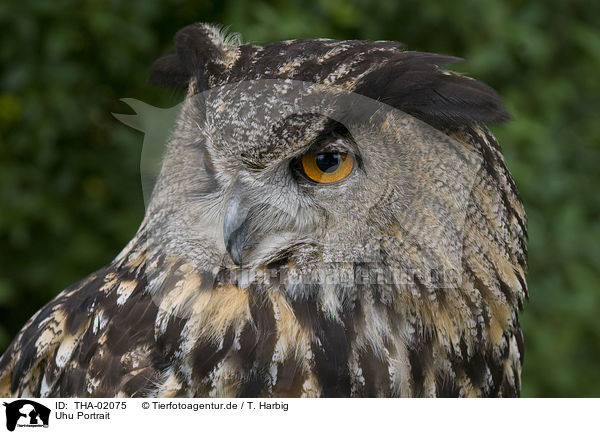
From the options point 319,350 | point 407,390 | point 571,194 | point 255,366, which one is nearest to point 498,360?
point 407,390

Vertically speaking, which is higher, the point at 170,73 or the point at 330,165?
the point at 170,73

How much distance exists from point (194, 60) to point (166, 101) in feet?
2.24

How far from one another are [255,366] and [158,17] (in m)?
1.40

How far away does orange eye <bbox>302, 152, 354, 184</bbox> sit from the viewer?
1086 mm

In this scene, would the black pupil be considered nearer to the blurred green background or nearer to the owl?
the owl

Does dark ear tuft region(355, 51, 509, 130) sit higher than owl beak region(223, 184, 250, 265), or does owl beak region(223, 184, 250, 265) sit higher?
dark ear tuft region(355, 51, 509, 130)

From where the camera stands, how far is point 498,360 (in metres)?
1.24

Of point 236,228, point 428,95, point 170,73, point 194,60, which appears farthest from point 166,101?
point 428,95

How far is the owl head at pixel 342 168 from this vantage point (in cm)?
106

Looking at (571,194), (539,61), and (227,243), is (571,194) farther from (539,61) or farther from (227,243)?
(227,243)
